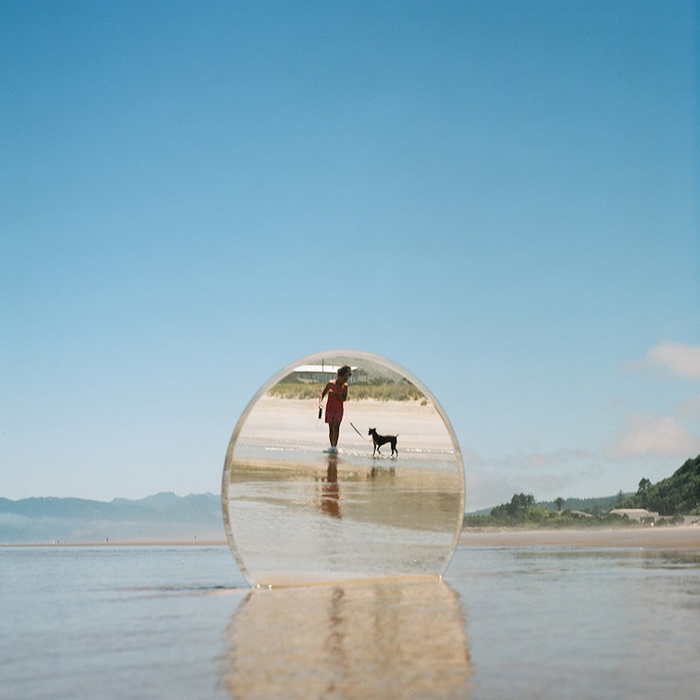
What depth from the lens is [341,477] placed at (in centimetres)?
621

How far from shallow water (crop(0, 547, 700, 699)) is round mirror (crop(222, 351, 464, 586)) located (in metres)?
0.21

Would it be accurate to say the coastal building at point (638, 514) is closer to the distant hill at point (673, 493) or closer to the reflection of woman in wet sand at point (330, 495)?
the distant hill at point (673, 493)

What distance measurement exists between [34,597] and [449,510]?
2776 mm

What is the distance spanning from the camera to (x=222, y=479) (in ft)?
20.2

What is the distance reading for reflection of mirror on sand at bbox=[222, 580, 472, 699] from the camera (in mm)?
2926

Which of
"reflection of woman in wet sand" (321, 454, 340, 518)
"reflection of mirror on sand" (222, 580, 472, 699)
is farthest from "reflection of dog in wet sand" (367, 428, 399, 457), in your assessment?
"reflection of mirror on sand" (222, 580, 472, 699)

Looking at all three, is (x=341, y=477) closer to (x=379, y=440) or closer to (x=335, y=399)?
(x=379, y=440)

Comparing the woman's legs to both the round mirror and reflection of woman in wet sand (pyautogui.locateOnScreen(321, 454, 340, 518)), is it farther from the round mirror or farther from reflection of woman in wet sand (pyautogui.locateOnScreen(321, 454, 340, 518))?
reflection of woman in wet sand (pyautogui.locateOnScreen(321, 454, 340, 518))

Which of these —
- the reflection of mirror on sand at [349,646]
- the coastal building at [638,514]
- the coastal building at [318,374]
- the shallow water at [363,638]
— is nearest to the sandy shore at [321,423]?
the coastal building at [318,374]

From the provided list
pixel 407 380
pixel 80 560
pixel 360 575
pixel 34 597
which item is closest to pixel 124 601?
pixel 34 597

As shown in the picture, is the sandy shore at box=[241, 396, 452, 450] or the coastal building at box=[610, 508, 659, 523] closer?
the sandy shore at box=[241, 396, 452, 450]

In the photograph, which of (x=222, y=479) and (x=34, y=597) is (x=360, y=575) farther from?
(x=34, y=597)

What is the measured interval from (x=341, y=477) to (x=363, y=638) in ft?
7.65

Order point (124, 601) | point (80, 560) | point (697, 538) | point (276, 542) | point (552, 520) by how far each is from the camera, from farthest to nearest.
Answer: point (552, 520)
point (697, 538)
point (80, 560)
point (276, 542)
point (124, 601)
